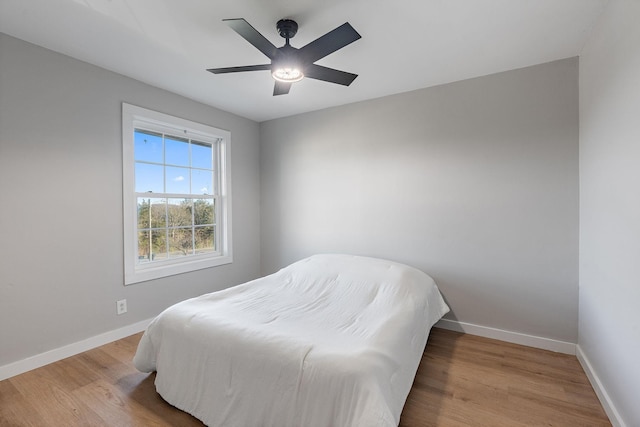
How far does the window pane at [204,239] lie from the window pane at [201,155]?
2.57 ft

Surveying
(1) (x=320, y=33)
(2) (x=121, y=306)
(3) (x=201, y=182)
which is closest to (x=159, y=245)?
(2) (x=121, y=306)

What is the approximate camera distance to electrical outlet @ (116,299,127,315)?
265 cm

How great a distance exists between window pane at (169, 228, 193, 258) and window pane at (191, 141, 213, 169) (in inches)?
31.6

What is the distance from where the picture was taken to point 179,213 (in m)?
3.28

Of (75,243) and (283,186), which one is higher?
(283,186)

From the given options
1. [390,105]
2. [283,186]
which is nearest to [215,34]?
[390,105]

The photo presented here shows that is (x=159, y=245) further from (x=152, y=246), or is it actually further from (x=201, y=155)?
(x=201, y=155)

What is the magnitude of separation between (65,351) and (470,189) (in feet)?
12.4

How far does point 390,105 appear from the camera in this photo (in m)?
3.12

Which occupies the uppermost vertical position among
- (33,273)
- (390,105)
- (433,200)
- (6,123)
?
(390,105)

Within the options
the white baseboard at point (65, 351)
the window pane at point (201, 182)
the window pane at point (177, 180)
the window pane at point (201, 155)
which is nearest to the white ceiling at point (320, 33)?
the window pane at point (201, 155)

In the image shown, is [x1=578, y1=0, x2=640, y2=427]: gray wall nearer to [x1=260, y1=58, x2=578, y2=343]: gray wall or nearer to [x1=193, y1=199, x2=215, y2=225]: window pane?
[x1=260, y1=58, x2=578, y2=343]: gray wall

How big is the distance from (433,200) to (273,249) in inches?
87.3

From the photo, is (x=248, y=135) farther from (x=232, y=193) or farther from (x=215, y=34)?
(x=215, y=34)
